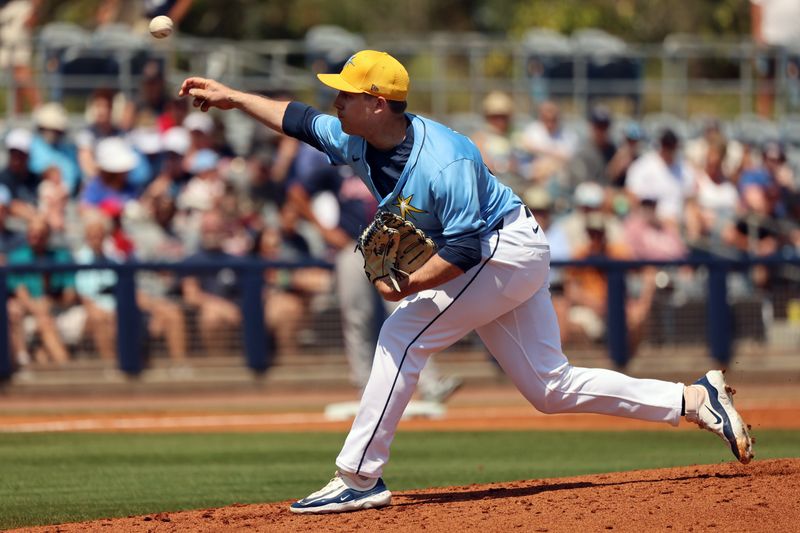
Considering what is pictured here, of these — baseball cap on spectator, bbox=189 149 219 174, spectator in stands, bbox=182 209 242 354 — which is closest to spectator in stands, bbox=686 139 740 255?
spectator in stands, bbox=182 209 242 354

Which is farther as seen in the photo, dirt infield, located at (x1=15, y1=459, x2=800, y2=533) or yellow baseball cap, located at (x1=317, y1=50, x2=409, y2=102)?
yellow baseball cap, located at (x1=317, y1=50, x2=409, y2=102)

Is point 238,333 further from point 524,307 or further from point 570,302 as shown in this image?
point 524,307

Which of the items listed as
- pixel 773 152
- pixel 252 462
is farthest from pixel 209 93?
pixel 773 152

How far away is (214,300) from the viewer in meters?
13.1

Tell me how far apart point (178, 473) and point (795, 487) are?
150 inches

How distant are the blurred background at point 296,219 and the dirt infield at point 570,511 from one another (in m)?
5.02

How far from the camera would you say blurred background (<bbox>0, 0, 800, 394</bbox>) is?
12.8m

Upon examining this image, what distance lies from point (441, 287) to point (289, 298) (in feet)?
24.2

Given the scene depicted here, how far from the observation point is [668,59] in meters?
18.2

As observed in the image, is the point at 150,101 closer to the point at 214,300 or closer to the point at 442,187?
the point at 214,300

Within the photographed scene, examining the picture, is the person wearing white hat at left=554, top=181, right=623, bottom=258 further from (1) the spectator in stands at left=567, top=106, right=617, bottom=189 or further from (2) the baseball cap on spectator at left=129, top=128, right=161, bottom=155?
(2) the baseball cap on spectator at left=129, top=128, right=161, bottom=155

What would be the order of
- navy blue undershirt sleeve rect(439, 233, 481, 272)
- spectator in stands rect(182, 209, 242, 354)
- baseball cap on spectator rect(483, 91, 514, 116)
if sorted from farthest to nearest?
baseball cap on spectator rect(483, 91, 514, 116)
spectator in stands rect(182, 209, 242, 354)
navy blue undershirt sleeve rect(439, 233, 481, 272)

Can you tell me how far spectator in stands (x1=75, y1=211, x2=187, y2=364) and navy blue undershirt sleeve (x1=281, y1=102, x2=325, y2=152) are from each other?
6.79 meters

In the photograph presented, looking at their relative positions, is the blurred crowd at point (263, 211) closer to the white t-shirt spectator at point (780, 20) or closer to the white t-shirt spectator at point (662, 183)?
the white t-shirt spectator at point (662, 183)
